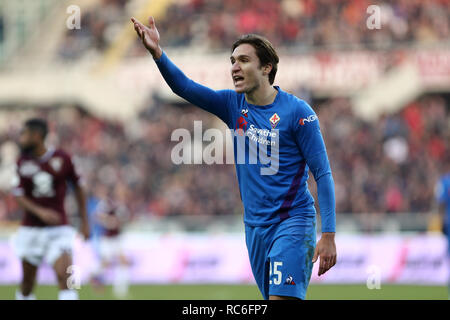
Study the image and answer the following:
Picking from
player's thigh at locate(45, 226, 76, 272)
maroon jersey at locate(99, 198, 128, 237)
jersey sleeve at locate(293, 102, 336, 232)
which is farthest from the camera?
maroon jersey at locate(99, 198, 128, 237)

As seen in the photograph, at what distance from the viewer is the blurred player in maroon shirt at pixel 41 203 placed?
9.17 meters

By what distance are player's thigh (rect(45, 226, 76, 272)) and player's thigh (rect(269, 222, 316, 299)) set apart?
3.99 metres

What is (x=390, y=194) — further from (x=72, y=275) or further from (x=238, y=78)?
(x=238, y=78)

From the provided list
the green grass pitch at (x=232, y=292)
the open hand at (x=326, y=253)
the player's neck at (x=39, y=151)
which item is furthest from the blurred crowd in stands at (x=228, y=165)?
the open hand at (x=326, y=253)

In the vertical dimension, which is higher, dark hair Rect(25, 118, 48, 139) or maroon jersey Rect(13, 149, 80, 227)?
dark hair Rect(25, 118, 48, 139)

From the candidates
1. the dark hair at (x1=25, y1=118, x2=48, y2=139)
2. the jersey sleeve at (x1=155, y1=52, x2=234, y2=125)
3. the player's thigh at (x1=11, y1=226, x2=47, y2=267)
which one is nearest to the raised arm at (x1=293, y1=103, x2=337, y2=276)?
the jersey sleeve at (x1=155, y1=52, x2=234, y2=125)

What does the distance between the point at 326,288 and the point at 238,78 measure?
10.8 meters

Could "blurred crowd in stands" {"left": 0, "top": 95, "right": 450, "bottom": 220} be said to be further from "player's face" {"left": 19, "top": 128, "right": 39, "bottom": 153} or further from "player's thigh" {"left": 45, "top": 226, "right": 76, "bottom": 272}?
"player's face" {"left": 19, "top": 128, "right": 39, "bottom": 153}

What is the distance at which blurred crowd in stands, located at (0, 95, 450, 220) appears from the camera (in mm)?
21312

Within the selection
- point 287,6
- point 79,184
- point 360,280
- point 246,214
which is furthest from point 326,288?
point 287,6

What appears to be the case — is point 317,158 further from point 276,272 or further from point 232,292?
point 232,292

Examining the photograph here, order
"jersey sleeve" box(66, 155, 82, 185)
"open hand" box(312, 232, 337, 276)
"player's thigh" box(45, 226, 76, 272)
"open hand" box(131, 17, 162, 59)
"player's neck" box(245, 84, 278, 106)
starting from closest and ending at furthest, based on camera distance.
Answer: "open hand" box(312, 232, 337, 276) → "open hand" box(131, 17, 162, 59) → "player's neck" box(245, 84, 278, 106) → "player's thigh" box(45, 226, 76, 272) → "jersey sleeve" box(66, 155, 82, 185)

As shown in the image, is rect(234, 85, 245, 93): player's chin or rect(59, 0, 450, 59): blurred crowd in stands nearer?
rect(234, 85, 245, 93): player's chin
